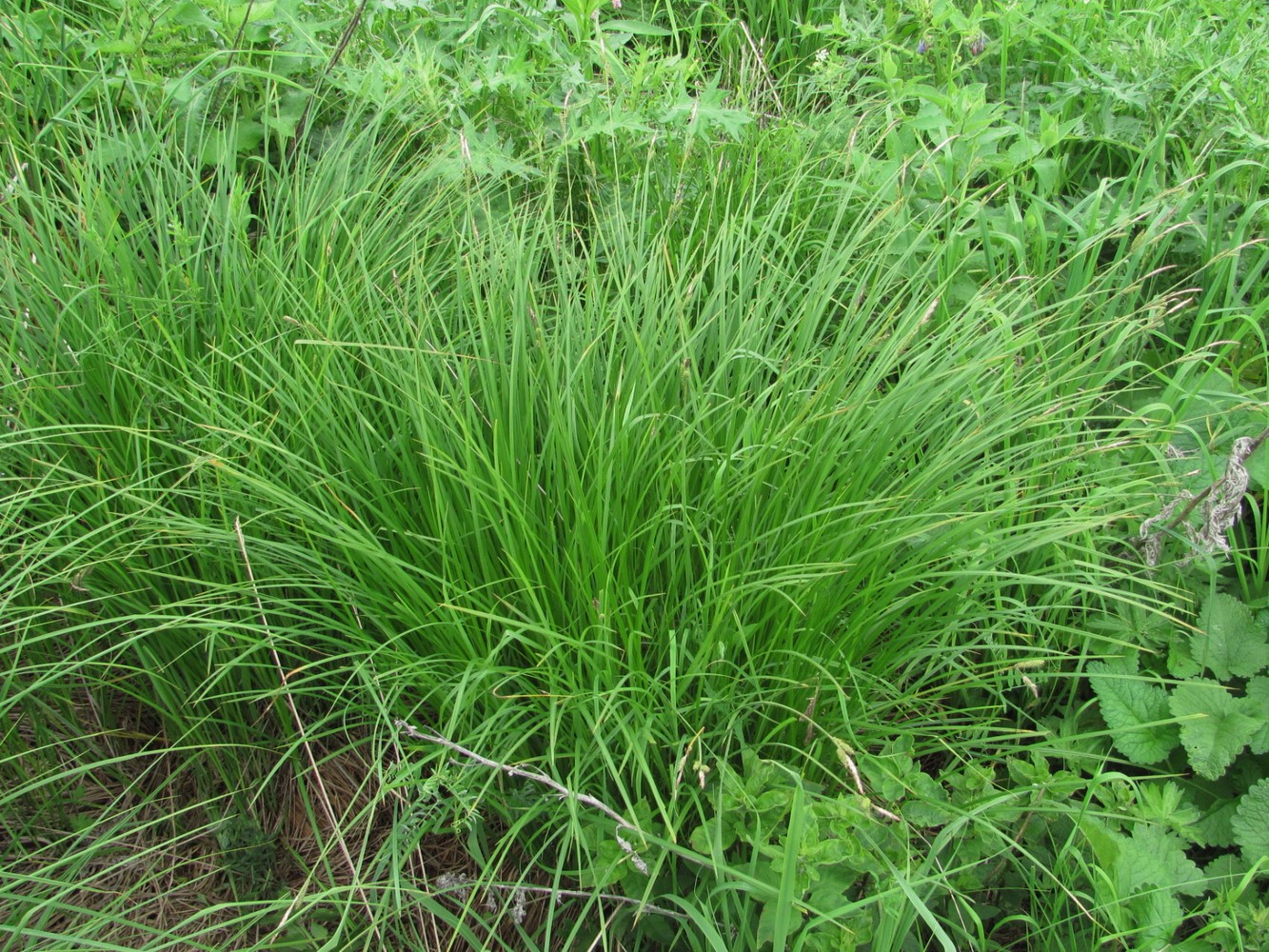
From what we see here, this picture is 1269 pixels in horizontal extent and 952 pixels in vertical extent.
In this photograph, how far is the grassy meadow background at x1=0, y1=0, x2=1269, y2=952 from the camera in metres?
1.48

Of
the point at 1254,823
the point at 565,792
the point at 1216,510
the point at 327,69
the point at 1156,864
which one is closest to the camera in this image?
the point at 565,792

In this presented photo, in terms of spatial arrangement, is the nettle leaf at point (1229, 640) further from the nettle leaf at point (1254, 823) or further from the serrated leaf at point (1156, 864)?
the serrated leaf at point (1156, 864)

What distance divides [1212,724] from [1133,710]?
0.12 metres

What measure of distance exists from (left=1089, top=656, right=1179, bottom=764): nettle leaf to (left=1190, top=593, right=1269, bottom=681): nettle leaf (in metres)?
0.11

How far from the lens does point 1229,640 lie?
182 centimetres

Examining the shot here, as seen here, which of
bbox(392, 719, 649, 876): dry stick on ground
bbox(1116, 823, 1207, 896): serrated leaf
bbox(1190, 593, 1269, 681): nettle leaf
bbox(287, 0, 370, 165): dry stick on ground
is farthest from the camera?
bbox(287, 0, 370, 165): dry stick on ground

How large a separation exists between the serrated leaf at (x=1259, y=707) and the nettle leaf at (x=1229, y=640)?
Result: 0.02 metres

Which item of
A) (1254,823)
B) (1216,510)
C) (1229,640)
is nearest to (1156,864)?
(1254,823)

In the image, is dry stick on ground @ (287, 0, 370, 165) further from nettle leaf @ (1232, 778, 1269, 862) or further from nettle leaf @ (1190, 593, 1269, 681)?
nettle leaf @ (1232, 778, 1269, 862)

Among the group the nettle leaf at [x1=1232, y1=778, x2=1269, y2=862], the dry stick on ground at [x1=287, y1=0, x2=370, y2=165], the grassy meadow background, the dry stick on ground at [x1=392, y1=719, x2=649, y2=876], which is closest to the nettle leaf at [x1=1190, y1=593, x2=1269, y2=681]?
A: the grassy meadow background

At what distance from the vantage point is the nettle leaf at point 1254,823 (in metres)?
1.56

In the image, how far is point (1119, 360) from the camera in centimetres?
230

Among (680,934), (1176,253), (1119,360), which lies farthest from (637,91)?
(680,934)

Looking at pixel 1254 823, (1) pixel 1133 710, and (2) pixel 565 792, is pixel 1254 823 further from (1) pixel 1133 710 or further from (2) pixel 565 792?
(2) pixel 565 792
